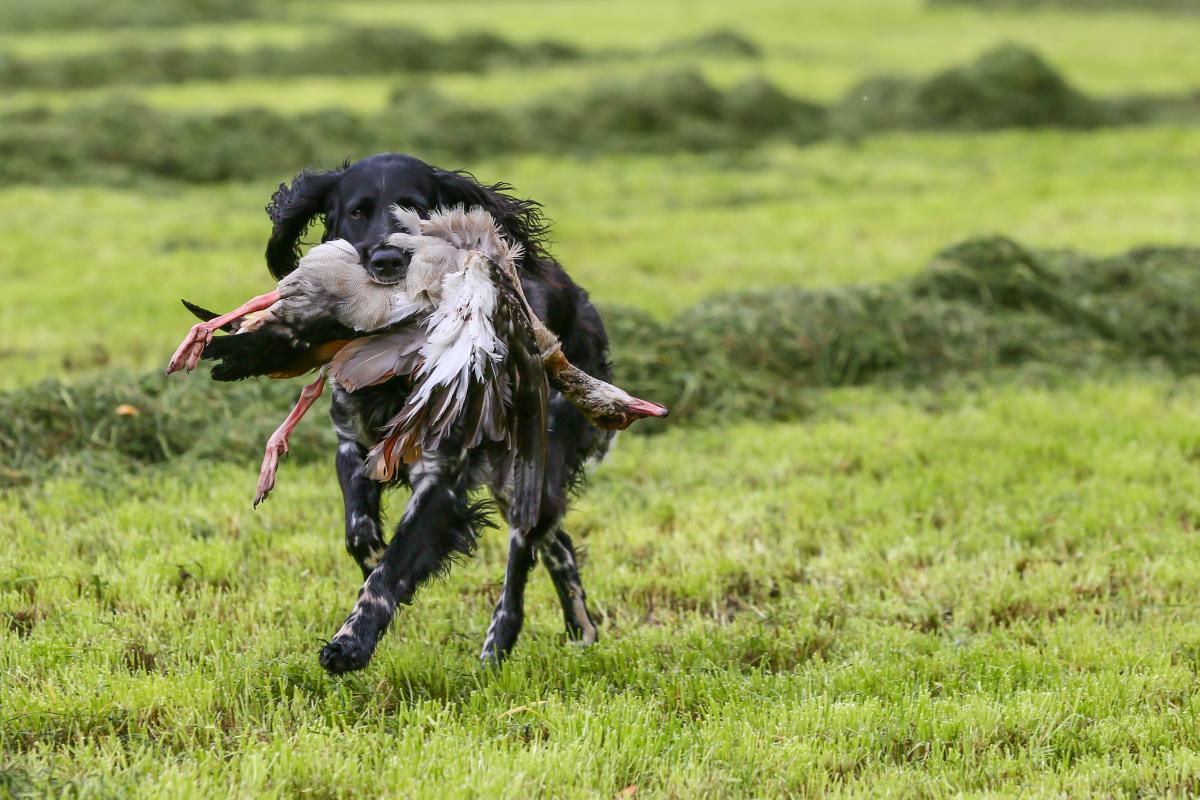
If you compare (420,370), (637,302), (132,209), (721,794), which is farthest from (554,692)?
(132,209)

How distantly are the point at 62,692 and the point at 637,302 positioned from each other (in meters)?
7.08

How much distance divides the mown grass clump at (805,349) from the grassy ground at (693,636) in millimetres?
479

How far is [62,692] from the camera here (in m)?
4.34

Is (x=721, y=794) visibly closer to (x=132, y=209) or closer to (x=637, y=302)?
(x=637, y=302)

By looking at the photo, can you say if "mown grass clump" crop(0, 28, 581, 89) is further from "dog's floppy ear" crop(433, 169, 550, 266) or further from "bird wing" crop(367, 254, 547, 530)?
"bird wing" crop(367, 254, 547, 530)

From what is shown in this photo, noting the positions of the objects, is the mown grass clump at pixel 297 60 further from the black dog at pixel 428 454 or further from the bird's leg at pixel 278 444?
the bird's leg at pixel 278 444

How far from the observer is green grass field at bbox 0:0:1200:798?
158 inches

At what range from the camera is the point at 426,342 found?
13.7ft

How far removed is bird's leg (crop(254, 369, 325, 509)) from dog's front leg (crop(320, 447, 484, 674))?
418 millimetres

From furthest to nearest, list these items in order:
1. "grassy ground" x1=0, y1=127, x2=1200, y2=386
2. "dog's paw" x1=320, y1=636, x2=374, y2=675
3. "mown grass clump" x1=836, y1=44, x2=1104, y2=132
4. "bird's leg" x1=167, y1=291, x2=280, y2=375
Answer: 1. "mown grass clump" x1=836, y1=44, x2=1104, y2=132
2. "grassy ground" x1=0, y1=127, x2=1200, y2=386
3. "dog's paw" x1=320, y1=636, x2=374, y2=675
4. "bird's leg" x1=167, y1=291, x2=280, y2=375

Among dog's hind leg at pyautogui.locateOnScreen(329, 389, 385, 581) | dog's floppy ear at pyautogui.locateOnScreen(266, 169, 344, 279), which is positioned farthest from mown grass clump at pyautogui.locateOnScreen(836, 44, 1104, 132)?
dog's hind leg at pyautogui.locateOnScreen(329, 389, 385, 581)

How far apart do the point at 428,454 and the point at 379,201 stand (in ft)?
3.23

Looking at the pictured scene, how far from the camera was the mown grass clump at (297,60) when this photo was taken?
2106 cm

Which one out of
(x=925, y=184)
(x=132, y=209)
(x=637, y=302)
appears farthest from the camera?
(x=925, y=184)
